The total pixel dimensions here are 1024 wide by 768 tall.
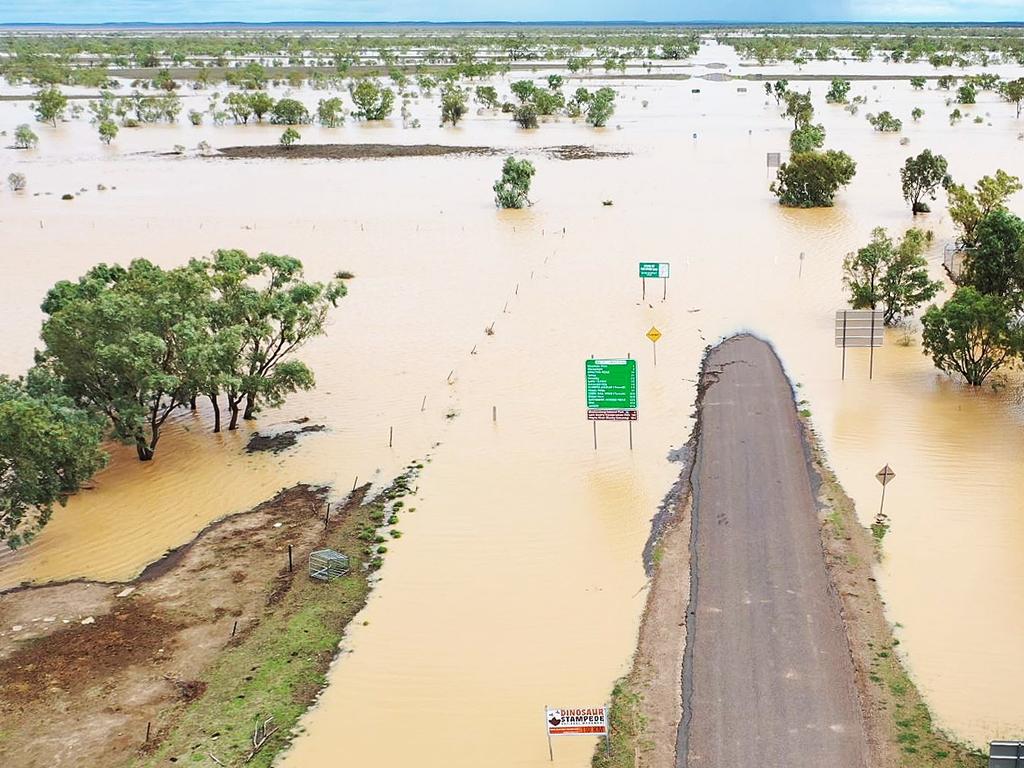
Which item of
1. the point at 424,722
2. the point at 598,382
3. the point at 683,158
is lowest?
the point at 424,722

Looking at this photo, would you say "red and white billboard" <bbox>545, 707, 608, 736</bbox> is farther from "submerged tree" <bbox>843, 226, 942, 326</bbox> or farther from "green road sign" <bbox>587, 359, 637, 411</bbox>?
"submerged tree" <bbox>843, 226, 942, 326</bbox>

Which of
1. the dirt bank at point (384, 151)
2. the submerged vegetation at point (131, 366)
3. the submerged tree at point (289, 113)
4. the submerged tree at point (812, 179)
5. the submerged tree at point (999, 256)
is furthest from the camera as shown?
the submerged tree at point (289, 113)

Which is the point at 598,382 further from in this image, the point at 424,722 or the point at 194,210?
the point at 194,210

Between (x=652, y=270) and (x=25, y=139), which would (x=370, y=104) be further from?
(x=652, y=270)

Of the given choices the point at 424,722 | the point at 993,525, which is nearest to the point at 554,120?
the point at 993,525

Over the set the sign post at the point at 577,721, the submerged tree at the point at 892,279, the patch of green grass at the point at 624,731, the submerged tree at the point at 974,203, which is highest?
the submerged tree at the point at 974,203

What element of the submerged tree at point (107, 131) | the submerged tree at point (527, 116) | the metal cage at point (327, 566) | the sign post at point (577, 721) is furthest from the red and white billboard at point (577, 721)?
the submerged tree at point (107, 131)

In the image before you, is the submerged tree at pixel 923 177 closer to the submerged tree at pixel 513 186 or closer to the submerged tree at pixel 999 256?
the submerged tree at pixel 513 186
